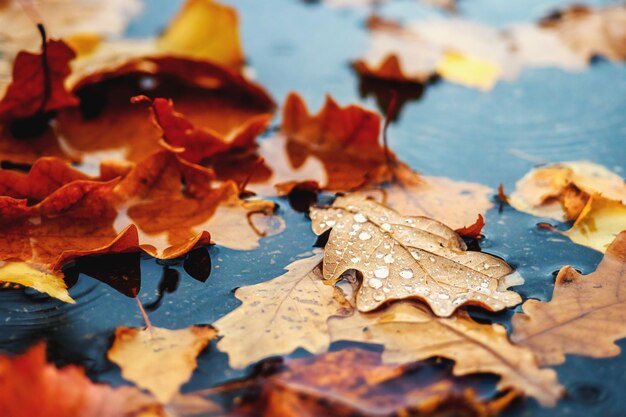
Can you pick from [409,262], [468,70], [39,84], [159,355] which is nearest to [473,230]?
Result: [409,262]

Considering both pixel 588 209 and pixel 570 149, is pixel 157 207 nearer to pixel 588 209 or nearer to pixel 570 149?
pixel 588 209

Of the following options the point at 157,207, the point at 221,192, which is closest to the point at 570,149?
the point at 221,192

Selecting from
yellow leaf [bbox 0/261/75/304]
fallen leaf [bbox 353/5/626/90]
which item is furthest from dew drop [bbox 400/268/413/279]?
fallen leaf [bbox 353/5/626/90]

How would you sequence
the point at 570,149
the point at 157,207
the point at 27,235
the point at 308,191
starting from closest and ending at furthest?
the point at 27,235
the point at 157,207
the point at 308,191
the point at 570,149

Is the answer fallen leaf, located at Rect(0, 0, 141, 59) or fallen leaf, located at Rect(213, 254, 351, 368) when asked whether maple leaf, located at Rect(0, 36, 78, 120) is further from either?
fallen leaf, located at Rect(213, 254, 351, 368)

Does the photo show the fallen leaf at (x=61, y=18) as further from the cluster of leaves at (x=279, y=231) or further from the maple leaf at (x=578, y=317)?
the maple leaf at (x=578, y=317)

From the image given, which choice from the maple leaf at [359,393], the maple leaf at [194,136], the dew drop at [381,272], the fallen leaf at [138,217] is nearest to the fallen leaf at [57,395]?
the maple leaf at [359,393]

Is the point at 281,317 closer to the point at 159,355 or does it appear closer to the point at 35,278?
the point at 159,355

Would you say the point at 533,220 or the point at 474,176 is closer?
the point at 533,220
